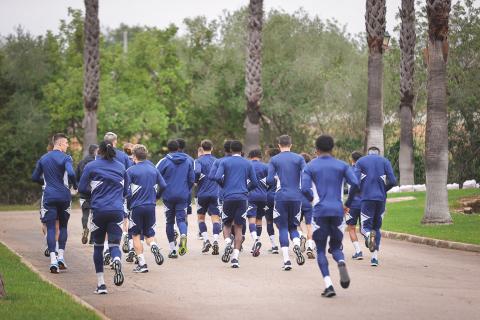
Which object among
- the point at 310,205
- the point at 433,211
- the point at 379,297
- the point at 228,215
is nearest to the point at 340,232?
the point at 379,297

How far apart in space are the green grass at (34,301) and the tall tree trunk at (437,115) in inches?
503

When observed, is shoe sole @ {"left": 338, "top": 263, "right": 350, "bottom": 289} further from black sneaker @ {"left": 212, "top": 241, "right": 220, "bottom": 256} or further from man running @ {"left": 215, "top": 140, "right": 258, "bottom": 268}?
black sneaker @ {"left": 212, "top": 241, "right": 220, "bottom": 256}

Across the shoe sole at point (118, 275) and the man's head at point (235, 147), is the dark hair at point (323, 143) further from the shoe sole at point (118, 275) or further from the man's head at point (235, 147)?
the man's head at point (235, 147)

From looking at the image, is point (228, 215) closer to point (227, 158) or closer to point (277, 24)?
point (227, 158)

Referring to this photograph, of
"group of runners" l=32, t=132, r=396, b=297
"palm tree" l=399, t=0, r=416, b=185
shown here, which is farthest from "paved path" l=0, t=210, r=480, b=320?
"palm tree" l=399, t=0, r=416, b=185

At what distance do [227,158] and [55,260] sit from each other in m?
3.47

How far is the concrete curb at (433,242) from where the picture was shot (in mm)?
21656

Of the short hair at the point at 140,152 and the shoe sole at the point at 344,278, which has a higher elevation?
the short hair at the point at 140,152

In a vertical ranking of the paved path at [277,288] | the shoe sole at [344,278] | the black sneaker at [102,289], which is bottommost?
the paved path at [277,288]

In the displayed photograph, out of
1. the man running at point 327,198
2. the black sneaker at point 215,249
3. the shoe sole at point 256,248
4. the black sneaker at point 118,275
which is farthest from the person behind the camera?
Answer: the black sneaker at point 215,249

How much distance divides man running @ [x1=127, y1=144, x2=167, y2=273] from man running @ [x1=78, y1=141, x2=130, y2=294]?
209 cm

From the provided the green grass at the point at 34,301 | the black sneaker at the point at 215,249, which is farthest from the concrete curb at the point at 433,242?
the green grass at the point at 34,301

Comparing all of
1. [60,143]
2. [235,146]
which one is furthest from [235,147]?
[60,143]

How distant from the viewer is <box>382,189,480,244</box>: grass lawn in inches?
939
